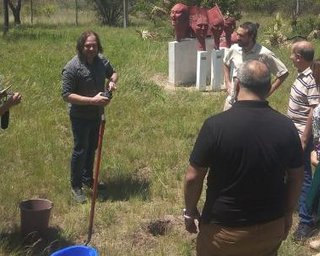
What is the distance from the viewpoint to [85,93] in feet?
17.7

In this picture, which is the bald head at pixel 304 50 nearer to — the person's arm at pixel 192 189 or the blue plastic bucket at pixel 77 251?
the person's arm at pixel 192 189

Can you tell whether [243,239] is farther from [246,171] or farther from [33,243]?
[33,243]

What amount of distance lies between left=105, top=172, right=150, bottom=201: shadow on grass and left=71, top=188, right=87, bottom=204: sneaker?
0.27 metres

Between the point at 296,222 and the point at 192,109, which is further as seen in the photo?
the point at 192,109

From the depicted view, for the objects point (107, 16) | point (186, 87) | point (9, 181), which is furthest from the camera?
point (107, 16)

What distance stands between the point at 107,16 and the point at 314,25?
1382cm

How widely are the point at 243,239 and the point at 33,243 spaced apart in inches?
87.4

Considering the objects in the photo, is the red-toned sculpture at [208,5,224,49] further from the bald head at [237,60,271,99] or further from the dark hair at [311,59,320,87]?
the bald head at [237,60,271,99]

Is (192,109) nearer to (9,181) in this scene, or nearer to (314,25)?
(9,181)

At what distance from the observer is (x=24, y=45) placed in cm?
1642

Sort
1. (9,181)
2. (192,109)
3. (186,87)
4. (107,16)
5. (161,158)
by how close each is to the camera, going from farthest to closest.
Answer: (107,16)
(186,87)
(192,109)
(161,158)
(9,181)

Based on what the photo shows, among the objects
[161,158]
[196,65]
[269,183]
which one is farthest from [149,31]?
[269,183]

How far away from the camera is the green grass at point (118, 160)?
16.1ft

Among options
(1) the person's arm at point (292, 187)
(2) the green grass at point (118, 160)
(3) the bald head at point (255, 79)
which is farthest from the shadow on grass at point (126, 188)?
(3) the bald head at point (255, 79)
